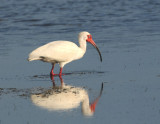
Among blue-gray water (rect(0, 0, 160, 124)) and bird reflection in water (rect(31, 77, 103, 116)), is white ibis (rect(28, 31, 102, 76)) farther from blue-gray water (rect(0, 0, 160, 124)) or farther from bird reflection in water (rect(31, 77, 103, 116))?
bird reflection in water (rect(31, 77, 103, 116))

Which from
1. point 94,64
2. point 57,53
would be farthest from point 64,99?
point 94,64

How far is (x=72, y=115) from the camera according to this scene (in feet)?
26.1

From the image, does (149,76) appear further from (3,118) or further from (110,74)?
(3,118)

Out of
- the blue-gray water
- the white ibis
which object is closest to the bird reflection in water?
the blue-gray water

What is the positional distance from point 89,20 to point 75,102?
44.7 ft

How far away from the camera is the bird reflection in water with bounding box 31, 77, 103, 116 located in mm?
8422

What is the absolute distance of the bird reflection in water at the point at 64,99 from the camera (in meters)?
8.42

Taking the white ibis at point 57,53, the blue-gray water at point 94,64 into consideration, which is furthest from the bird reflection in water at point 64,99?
the white ibis at point 57,53

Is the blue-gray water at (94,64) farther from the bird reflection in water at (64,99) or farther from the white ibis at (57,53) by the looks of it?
the white ibis at (57,53)

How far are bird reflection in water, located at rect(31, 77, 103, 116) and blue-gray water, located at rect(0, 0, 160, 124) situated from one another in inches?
4.7

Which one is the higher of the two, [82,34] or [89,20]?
[82,34]

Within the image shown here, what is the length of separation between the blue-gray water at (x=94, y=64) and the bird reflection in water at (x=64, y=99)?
0.39 ft

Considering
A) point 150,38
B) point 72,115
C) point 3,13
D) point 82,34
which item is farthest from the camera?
point 3,13

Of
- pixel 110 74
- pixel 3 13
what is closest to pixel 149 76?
pixel 110 74
